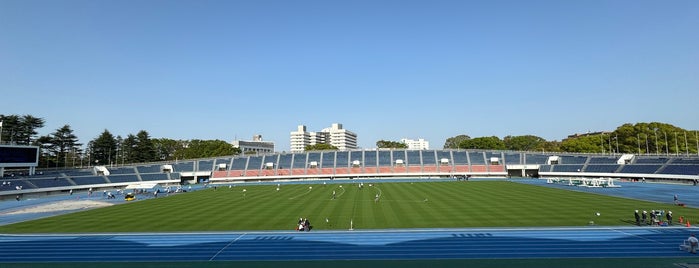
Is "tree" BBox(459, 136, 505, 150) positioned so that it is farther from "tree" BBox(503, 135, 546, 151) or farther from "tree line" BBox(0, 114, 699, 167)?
"tree" BBox(503, 135, 546, 151)

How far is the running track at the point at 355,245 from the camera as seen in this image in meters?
17.2

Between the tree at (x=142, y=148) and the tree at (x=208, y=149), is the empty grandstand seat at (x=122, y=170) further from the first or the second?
the tree at (x=208, y=149)

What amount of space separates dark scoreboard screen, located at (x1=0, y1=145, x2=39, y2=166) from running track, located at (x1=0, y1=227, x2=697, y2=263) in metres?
45.9

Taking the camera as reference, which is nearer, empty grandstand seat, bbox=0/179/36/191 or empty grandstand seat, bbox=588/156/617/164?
empty grandstand seat, bbox=0/179/36/191

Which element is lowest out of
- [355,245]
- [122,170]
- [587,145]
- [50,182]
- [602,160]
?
[355,245]

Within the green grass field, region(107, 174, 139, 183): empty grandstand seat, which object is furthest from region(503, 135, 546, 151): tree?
region(107, 174, 139, 183): empty grandstand seat

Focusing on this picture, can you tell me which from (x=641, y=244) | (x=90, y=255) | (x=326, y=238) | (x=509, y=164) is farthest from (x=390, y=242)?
(x=509, y=164)

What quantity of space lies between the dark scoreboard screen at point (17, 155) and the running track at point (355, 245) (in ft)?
151

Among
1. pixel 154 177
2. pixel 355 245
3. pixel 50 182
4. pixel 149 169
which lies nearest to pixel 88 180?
pixel 50 182

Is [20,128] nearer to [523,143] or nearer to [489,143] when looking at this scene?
[489,143]

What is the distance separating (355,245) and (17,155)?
65325 millimetres

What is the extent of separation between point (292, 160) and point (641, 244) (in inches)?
3216

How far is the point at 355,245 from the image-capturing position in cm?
1920

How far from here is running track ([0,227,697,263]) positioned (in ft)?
56.5
